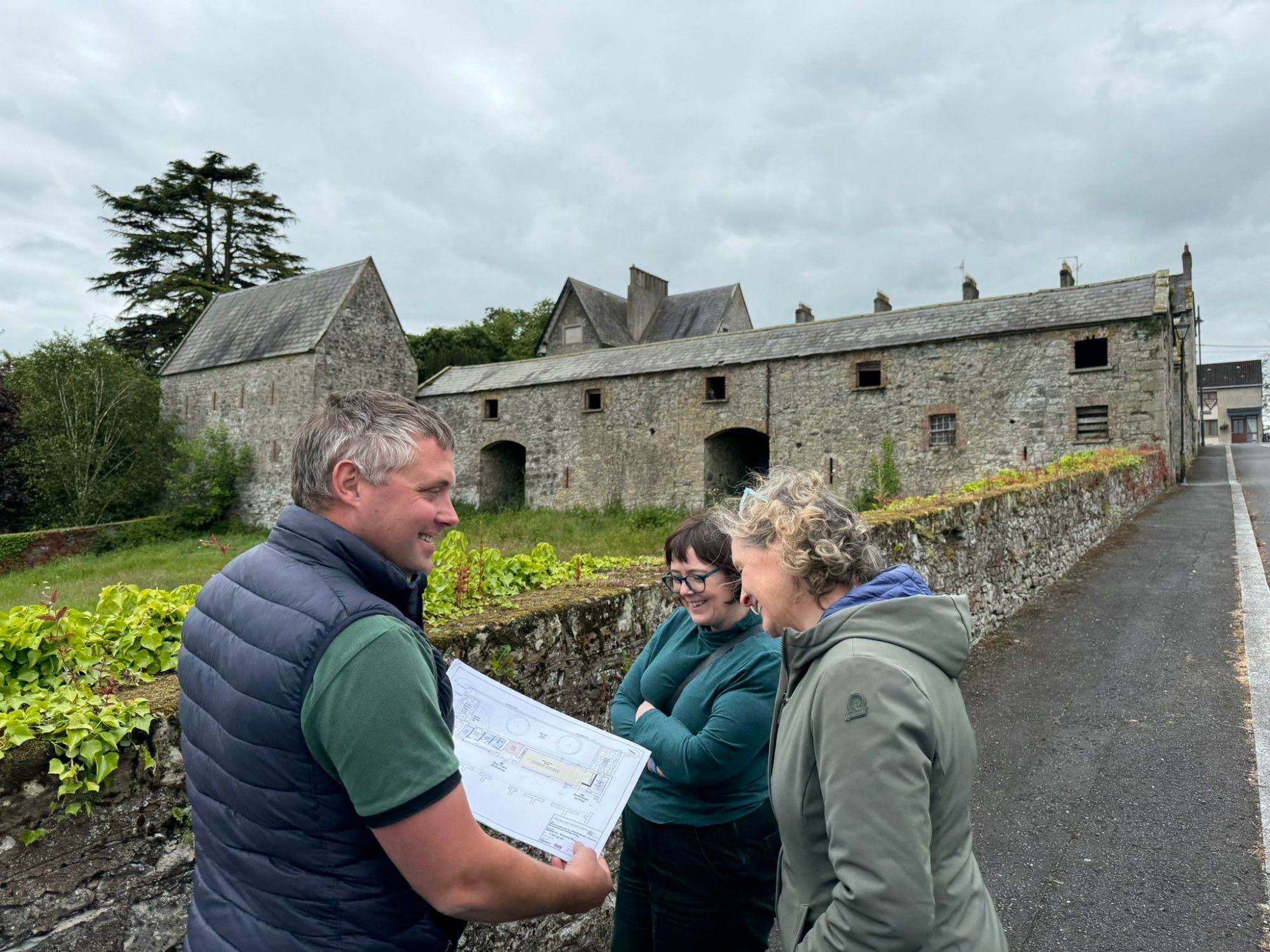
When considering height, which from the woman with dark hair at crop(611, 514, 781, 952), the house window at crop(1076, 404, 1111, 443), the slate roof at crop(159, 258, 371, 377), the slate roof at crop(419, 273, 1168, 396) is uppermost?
the slate roof at crop(159, 258, 371, 377)

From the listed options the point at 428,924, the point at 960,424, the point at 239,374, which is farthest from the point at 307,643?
the point at 239,374

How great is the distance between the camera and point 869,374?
21703 mm

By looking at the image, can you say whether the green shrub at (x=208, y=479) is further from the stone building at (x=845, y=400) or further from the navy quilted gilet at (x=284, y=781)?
the navy quilted gilet at (x=284, y=781)

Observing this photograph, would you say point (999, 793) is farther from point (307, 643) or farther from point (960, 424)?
point (960, 424)

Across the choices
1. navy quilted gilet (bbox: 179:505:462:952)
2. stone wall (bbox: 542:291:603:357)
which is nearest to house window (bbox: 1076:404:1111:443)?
navy quilted gilet (bbox: 179:505:462:952)

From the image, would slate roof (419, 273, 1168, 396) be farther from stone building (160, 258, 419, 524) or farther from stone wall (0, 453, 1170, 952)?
stone wall (0, 453, 1170, 952)

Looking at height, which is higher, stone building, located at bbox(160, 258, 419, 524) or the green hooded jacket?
stone building, located at bbox(160, 258, 419, 524)

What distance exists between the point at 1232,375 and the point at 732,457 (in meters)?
64.5

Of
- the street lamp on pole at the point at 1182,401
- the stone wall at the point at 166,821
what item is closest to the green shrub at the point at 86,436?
the stone wall at the point at 166,821

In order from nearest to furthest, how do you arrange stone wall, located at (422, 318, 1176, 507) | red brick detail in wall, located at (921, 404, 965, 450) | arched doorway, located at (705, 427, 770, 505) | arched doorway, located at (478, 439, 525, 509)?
stone wall, located at (422, 318, 1176, 507) → red brick detail in wall, located at (921, 404, 965, 450) → arched doorway, located at (705, 427, 770, 505) → arched doorway, located at (478, 439, 525, 509)

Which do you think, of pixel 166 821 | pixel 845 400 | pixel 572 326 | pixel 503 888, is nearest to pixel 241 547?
pixel 572 326

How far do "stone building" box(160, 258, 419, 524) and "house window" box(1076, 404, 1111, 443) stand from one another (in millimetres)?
23185

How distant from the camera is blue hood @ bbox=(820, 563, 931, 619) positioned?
171 cm

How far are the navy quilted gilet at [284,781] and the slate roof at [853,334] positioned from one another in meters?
20.9
